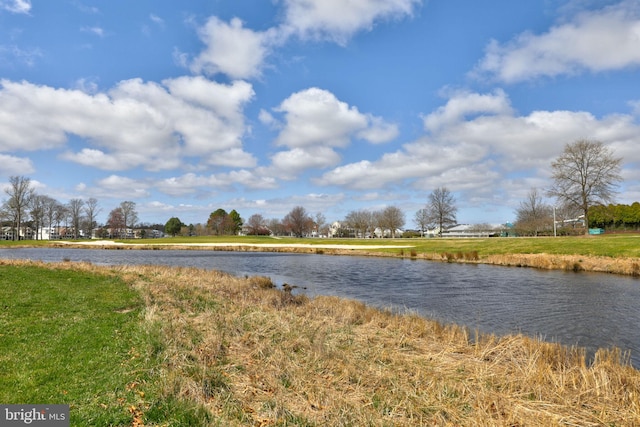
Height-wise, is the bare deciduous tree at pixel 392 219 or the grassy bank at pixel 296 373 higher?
the bare deciduous tree at pixel 392 219

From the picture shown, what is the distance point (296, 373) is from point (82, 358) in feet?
14.7

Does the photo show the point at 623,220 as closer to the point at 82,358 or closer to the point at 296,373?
the point at 296,373

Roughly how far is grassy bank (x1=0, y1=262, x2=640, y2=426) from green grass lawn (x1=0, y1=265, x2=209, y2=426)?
0.03 meters

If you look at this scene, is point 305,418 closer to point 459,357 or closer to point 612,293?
point 459,357

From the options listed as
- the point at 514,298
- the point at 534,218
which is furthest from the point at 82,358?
the point at 534,218

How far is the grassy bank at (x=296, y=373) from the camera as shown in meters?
5.70

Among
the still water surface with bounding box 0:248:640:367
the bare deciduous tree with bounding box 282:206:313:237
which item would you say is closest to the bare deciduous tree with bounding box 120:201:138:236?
A: the bare deciduous tree with bounding box 282:206:313:237

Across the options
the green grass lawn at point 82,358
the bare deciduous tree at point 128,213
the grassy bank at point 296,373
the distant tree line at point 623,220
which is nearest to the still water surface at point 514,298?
the grassy bank at point 296,373

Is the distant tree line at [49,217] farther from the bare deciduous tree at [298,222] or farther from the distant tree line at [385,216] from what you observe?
the bare deciduous tree at [298,222]

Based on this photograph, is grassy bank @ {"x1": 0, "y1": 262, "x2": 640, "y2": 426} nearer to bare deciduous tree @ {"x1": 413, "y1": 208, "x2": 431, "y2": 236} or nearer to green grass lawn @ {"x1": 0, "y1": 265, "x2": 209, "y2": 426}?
green grass lawn @ {"x1": 0, "y1": 265, "x2": 209, "y2": 426}

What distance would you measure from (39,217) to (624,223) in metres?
149

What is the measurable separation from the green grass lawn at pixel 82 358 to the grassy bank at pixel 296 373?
3 cm

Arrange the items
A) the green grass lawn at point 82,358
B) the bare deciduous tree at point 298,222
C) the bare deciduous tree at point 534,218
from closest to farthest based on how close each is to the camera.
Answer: the green grass lawn at point 82,358 → the bare deciduous tree at point 534,218 → the bare deciduous tree at point 298,222

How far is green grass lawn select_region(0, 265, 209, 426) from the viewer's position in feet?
18.2
